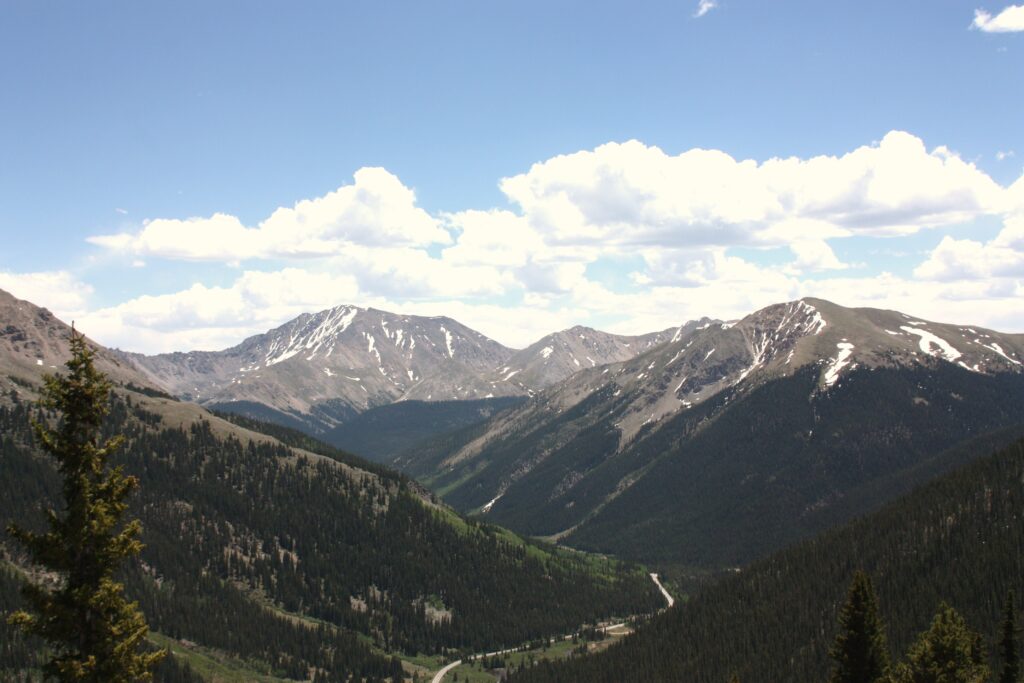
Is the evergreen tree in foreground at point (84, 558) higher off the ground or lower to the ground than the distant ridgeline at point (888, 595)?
higher

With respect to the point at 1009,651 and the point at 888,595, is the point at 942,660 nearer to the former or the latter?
the point at 1009,651

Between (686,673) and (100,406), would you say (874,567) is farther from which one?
(100,406)

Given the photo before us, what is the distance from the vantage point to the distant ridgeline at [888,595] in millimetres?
163875

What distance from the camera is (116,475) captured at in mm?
33906

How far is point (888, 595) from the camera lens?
573 ft

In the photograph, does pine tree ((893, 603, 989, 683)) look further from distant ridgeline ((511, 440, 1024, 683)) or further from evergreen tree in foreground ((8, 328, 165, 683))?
distant ridgeline ((511, 440, 1024, 683))

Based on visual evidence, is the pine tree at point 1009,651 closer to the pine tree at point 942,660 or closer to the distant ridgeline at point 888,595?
the pine tree at point 942,660

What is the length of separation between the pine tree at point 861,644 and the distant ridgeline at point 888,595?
338ft

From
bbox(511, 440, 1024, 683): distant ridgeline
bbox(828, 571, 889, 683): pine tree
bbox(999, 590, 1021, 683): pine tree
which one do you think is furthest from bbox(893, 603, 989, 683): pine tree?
bbox(511, 440, 1024, 683): distant ridgeline

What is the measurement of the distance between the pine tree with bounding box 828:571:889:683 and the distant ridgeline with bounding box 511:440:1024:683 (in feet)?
338

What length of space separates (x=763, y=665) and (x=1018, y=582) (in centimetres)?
4986

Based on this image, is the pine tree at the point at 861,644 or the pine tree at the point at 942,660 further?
the pine tree at the point at 942,660

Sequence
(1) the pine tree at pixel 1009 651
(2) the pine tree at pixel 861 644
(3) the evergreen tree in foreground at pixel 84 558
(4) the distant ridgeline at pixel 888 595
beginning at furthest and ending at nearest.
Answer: (4) the distant ridgeline at pixel 888 595, (1) the pine tree at pixel 1009 651, (2) the pine tree at pixel 861 644, (3) the evergreen tree in foreground at pixel 84 558

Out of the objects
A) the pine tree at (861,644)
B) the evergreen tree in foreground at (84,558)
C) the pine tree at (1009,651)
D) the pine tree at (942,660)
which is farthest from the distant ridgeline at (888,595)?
the evergreen tree in foreground at (84,558)
